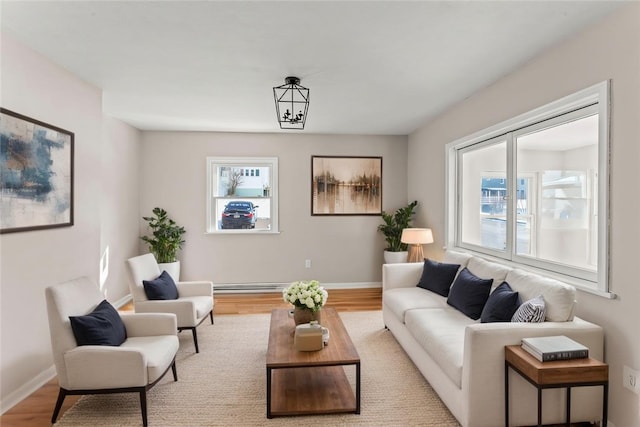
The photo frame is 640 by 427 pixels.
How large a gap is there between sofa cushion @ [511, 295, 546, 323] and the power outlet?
0.48 meters

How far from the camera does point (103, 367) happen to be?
223 centimetres

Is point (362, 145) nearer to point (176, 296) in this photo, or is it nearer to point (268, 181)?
point (268, 181)

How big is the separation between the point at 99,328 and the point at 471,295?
9.26ft

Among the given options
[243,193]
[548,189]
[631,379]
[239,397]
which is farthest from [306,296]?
[243,193]

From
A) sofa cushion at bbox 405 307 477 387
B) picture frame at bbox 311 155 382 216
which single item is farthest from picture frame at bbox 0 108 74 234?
picture frame at bbox 311 155 382 216

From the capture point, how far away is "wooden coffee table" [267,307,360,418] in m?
2.35

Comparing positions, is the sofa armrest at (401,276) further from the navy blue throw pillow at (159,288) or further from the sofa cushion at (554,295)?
the navy blue throw pillow at (159,288)

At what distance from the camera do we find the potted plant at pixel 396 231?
5586 mm

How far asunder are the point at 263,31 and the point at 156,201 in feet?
13.3

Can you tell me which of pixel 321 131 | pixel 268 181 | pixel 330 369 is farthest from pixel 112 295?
pixel 321 131

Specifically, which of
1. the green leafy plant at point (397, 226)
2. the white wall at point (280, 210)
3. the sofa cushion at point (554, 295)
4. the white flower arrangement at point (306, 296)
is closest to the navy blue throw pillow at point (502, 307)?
the sofa cushion at point (554, 295)

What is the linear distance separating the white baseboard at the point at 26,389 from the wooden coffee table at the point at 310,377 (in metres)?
1.79

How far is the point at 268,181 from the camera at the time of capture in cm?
590

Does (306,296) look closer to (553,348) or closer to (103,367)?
(103,367)
